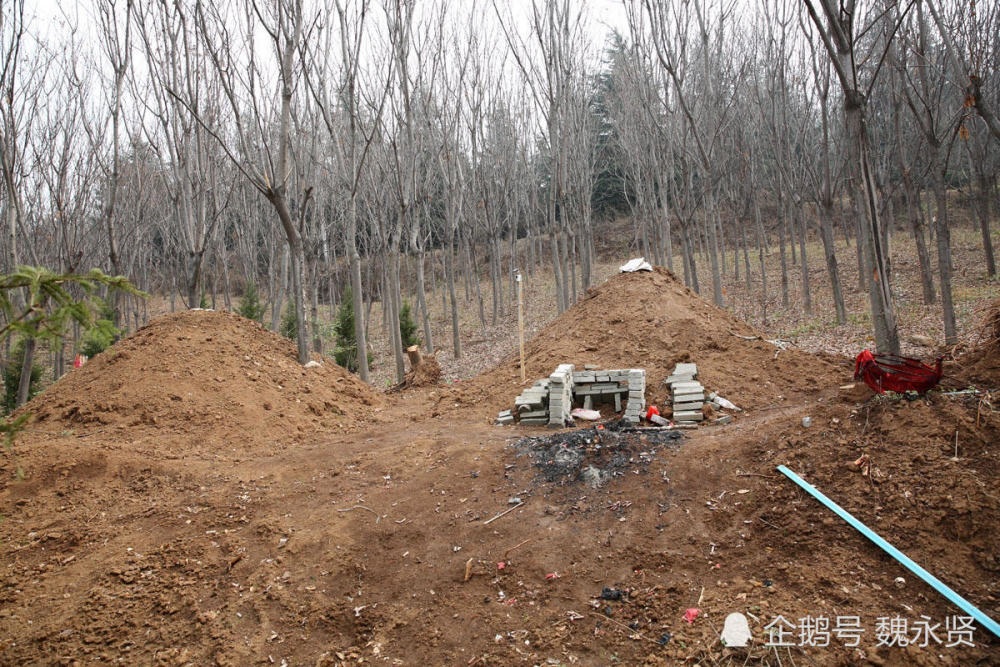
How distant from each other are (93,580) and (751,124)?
18.6m

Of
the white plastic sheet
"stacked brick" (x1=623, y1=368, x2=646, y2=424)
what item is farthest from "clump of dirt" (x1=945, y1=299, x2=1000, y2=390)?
the white plastic sheet

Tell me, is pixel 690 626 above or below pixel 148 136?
below

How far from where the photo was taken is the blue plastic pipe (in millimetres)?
2832

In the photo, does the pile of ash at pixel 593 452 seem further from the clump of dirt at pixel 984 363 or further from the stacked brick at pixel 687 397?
the clump of dirt at pixel 984 363

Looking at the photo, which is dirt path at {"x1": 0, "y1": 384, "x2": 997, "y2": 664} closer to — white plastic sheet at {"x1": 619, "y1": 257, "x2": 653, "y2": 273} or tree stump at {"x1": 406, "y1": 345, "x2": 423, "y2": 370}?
white plastic sheet at {"x1": 619, "y1": 257, "x2": 653, "y2": 273}

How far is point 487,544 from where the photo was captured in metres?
4.25

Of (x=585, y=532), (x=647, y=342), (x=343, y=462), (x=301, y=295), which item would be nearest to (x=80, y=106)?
(x=301, y=295)

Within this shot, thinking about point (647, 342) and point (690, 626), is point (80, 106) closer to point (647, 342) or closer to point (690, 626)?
point (647, 342)

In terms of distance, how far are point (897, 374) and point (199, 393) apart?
7.74m

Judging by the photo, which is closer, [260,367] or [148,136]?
[260,367]

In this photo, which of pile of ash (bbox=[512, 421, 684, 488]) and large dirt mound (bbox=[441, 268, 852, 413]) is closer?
pile of ash (bbox=[512, 421, 684, 488])

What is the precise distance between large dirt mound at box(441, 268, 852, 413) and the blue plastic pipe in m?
2.82

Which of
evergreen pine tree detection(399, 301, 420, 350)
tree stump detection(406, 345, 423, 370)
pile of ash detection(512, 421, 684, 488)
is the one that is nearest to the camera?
pile of ash detection(512, 421, 684, 488)

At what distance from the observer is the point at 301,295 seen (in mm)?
9195
